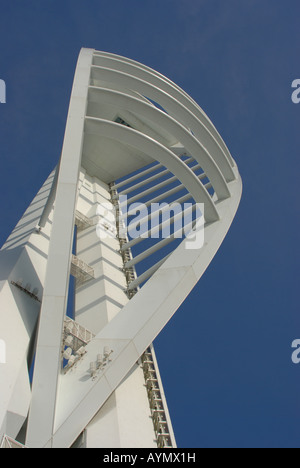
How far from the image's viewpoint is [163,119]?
40.7 ft

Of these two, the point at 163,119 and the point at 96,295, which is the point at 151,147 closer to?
the point at 163,119

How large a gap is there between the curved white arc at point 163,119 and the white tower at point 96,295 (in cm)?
3

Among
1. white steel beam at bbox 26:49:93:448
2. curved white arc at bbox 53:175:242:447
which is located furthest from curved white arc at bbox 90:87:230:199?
white steel beam at bbox 26:49:93:448

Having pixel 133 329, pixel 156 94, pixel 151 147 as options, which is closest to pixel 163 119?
pixel 151 147

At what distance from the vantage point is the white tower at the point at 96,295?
8.38 m

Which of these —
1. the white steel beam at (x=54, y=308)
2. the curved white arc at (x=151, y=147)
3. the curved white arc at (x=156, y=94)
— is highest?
the curved white arc at (x=156, y=94)

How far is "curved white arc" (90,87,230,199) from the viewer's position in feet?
40.5

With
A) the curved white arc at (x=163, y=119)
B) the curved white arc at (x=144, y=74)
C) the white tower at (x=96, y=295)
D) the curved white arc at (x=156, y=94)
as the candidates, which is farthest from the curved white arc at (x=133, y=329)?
the curved white arc at (x=144, y=74)

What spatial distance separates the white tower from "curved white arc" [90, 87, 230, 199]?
29 mm

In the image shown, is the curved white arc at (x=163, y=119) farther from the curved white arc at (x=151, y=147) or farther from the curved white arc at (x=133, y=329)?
the curved white arc at (x=133, y=329)

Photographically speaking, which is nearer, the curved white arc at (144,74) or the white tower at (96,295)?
the white tower at (96,295)

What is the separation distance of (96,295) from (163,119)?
669 centimetres

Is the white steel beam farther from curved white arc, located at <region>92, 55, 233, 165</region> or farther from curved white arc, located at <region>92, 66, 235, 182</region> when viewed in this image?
curved white arc, located at <region>92, 55, 233, 165</region>
